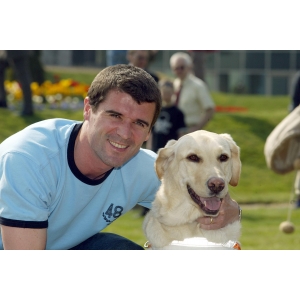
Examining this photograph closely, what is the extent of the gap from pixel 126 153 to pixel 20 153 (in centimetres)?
54

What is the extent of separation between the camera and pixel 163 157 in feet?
9.89

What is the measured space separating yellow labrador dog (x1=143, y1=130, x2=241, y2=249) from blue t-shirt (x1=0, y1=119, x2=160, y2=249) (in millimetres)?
184

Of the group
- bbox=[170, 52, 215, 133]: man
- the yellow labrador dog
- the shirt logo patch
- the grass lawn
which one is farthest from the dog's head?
bbox=[170, 52, 215, 133]: man

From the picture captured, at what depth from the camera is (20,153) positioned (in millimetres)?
2760

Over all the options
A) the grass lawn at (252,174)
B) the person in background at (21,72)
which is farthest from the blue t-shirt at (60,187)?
the person in background at (21,72)

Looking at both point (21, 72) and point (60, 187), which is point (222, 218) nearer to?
point (60, 187)

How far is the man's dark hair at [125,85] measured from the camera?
9.09ft

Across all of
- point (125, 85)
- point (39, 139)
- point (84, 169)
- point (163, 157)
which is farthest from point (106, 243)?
point (125, 85)

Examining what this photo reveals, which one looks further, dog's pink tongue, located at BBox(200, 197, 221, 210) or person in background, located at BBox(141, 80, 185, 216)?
person in background, located at BBox(141, 80, 185, 216)

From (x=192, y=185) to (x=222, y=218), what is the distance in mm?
318

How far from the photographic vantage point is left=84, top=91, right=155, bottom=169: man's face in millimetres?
2789

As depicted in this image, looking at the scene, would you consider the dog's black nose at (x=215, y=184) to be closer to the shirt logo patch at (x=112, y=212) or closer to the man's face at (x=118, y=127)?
the man's face at (x=118, y=127)

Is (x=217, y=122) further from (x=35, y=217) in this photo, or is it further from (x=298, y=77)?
(x=35, y=217)

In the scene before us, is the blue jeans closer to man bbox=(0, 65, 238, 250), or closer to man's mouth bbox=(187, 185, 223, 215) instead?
man bbox=(0, 65, 238, 250)
